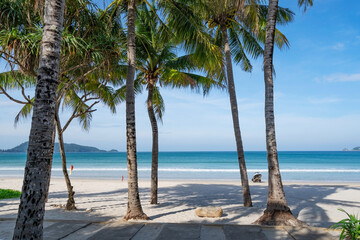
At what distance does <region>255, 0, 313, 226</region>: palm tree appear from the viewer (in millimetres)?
6094

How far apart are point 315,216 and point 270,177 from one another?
9.68 ft

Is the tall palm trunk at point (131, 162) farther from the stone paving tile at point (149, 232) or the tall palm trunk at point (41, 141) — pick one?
the tall palm trunk at point (41, 141)

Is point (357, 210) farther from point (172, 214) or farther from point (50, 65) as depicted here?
point (50, 65)

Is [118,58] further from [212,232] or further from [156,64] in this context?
[212,232]

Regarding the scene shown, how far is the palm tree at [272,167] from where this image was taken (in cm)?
609

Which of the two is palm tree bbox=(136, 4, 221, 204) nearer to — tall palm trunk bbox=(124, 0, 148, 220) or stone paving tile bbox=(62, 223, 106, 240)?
tall palm trunk bbox=(124, 0, 148, 220)

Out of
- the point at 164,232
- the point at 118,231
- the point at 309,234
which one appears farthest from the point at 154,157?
the point at 309,234

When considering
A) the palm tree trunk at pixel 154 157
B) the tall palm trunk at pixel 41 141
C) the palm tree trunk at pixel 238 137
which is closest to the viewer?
the tall palm trunk at pixel 41 141

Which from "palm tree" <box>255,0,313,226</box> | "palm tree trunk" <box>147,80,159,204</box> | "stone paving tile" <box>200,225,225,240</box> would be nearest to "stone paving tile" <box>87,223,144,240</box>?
"stone paving tile" <box>200,225,225,240</box>

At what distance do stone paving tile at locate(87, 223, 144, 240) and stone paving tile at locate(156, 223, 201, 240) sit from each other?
59cm

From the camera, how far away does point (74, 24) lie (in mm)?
8453

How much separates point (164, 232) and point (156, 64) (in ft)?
24.0

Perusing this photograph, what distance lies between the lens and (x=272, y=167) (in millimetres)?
6449

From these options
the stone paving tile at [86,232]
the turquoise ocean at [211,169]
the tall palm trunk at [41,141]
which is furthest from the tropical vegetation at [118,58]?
the turquoise ocean at [211,169]
